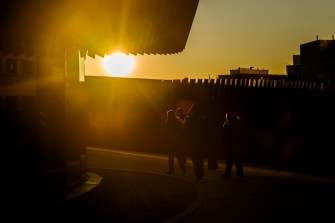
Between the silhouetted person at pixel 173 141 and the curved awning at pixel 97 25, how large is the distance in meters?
3.20

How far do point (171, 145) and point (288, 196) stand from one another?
391 centimetres

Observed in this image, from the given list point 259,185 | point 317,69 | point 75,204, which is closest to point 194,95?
point 259,185

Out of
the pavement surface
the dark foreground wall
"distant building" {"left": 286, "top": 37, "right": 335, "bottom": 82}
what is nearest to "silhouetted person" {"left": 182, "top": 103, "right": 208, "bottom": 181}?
the pavement surface

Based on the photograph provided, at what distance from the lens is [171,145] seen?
13484 millimetres

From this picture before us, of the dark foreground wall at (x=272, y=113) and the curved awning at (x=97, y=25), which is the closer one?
the curved awning at (x=97, y=25)

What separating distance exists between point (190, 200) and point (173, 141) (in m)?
4.43

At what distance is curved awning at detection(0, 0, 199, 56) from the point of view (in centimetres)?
621

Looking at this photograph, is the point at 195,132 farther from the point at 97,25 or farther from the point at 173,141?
the point at 97,25

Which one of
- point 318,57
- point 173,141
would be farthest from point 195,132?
point 318,57

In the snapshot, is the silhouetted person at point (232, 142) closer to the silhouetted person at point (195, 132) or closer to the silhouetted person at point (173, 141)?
the silhouetted person at point (195, 132)

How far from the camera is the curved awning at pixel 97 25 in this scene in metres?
6.21

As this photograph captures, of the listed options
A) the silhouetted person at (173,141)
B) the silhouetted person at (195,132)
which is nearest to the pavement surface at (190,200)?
the silhouetted person at (173,141)

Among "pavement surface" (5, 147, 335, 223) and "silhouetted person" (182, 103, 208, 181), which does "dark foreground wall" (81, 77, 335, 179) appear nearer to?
"silhouetted person" (182, 103, 208, 181)

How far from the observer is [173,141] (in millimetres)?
13602
